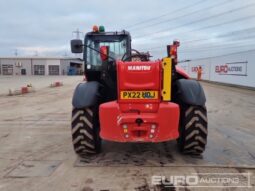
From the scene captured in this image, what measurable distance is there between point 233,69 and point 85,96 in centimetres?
2266

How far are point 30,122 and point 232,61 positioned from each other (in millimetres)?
20357

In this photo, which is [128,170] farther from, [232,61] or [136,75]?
[232,61]

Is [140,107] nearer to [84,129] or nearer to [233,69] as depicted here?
[84,129]

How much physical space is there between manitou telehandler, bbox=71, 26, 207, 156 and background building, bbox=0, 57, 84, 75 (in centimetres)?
7237

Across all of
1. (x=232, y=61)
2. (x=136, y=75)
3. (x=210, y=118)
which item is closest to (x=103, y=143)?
(x=136, y=75)

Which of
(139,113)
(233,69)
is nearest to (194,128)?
(139,113)

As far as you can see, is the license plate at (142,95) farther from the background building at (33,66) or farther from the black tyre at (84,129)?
the background building at (33,66)

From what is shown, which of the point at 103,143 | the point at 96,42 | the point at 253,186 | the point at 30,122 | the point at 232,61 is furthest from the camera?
the point at 232,61

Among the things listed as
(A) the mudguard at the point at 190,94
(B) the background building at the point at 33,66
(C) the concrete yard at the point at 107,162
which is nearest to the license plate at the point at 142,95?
(A) the mudguard at the point at 190,94

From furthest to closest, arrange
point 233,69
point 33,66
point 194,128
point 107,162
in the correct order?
point 33,66, point 233,69, point 194,128, point 107,162

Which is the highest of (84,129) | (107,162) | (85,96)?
(85,96)

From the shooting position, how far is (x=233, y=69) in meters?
26.4

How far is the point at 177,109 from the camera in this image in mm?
5398

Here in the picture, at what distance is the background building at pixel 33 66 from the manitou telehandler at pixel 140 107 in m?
72.4
